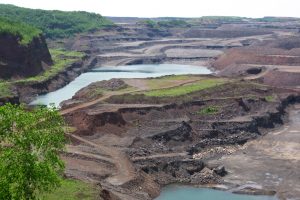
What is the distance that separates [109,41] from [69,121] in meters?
122

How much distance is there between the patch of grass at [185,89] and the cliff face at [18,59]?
32387 millimetres

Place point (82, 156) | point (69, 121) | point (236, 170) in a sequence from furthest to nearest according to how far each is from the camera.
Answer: point (69, 121) < point (236, 170) < point (82, 156)

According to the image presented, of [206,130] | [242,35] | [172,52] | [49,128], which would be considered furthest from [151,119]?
[242,35]

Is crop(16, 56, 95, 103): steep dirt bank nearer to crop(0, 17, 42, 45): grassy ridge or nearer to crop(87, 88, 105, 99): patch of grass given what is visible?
crop(0, 17, 42, 45): grassy ridge

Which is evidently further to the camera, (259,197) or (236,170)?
(236,170)

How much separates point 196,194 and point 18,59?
206 ft

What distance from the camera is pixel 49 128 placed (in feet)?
75.5

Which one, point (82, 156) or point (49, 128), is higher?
point (49, 128)

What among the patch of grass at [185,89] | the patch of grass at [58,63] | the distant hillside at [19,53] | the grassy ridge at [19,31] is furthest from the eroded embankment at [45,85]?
the patch of grass at [185,89]

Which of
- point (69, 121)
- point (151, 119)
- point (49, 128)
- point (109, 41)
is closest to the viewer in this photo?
point (49, 128)

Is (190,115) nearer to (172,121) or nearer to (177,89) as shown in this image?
(172,121)

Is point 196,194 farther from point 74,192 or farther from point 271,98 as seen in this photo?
point 271,98

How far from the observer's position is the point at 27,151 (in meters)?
21.4

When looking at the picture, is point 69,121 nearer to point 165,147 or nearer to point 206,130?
point 165,147
